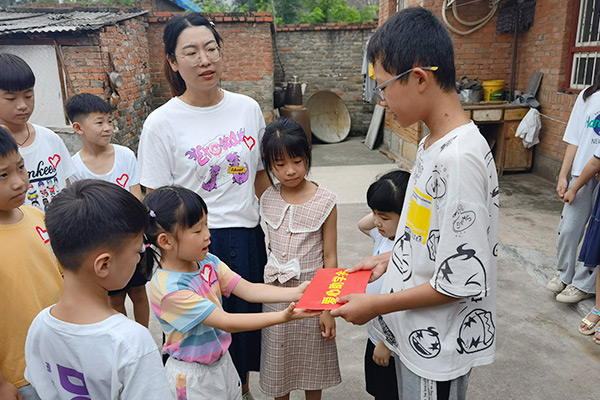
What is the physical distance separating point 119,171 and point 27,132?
74 cm

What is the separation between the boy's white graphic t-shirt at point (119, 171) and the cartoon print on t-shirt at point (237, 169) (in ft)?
3.60

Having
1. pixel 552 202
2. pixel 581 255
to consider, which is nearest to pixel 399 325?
pixel 581 255

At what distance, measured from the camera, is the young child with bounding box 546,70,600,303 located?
3.19 m

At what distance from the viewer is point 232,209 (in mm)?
2117

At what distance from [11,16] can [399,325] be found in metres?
8.87

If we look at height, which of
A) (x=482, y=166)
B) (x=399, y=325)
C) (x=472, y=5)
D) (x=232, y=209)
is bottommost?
(x=399, y=325)

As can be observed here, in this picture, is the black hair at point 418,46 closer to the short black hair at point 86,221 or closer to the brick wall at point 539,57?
the short black hair at point 86,221

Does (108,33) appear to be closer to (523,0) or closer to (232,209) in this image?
(232,209)

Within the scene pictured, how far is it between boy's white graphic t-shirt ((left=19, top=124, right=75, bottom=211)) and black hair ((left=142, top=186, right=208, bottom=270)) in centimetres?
97

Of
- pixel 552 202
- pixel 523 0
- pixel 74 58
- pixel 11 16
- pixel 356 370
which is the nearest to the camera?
pixel 356 370

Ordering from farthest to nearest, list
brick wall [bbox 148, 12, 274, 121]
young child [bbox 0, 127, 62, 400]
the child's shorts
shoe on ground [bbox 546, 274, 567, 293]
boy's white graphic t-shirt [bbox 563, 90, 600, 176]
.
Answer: brick wall [bbox 148, 12, 274, 121] → shoe on ground [bbox 546, 274, 567, 293] → boy's white graphic t-shirt [bbox 563, 90, 600, 176] → the child's shorts → young child [bbox 0, 127, 62, 400]

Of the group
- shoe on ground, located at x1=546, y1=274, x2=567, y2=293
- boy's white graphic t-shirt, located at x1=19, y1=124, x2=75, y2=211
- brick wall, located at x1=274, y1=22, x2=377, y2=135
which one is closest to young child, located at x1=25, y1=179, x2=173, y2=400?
boy's white graphic t-shirt, located at x1=19, y1=124, x2=75, y2=211

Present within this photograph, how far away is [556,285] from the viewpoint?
3.59 meters

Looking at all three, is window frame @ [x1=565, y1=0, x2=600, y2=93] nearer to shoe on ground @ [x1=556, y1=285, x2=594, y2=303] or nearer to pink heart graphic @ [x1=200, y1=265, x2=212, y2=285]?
shoe on ground @ [x1=556, y1=285, x2=594, y2=303]
